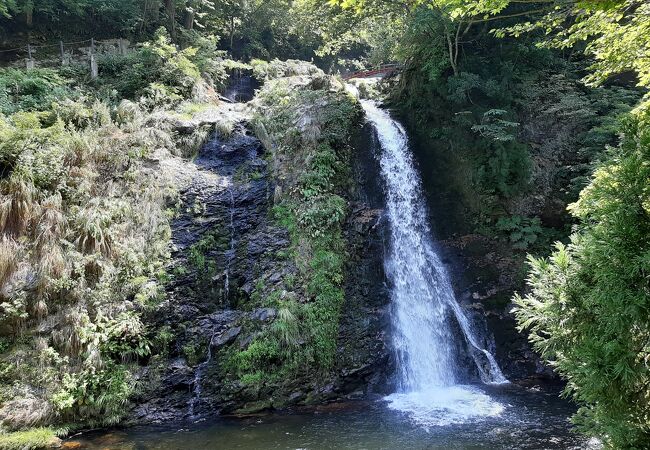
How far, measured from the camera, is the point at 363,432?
23.5 feet

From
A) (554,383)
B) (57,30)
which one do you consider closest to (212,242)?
(554,383)

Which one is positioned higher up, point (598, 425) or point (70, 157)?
point (70, 157)

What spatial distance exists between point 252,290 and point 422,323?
439 centimetres

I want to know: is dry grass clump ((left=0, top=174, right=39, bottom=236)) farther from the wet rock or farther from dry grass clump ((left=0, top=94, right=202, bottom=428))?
the wet rock

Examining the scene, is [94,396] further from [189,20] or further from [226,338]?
[189,20]

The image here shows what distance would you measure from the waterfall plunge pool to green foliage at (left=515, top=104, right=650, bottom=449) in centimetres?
289

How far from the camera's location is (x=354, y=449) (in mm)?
6555

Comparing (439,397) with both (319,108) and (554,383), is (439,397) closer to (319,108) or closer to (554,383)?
(554,383)

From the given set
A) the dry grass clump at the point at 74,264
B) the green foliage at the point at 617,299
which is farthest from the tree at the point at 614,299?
the dry grass clump at the point at 74,264

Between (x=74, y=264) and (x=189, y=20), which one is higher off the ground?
(x=189, y=20)

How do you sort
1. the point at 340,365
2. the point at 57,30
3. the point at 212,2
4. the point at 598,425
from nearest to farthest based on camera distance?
the point at 598,425 < the point at 340,365 < the point at 57,30 < the point at 212,2

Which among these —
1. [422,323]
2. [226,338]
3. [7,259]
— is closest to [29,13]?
[7,259]

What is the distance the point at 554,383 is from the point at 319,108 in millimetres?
10659

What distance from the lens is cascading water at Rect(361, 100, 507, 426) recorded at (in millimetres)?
8406
